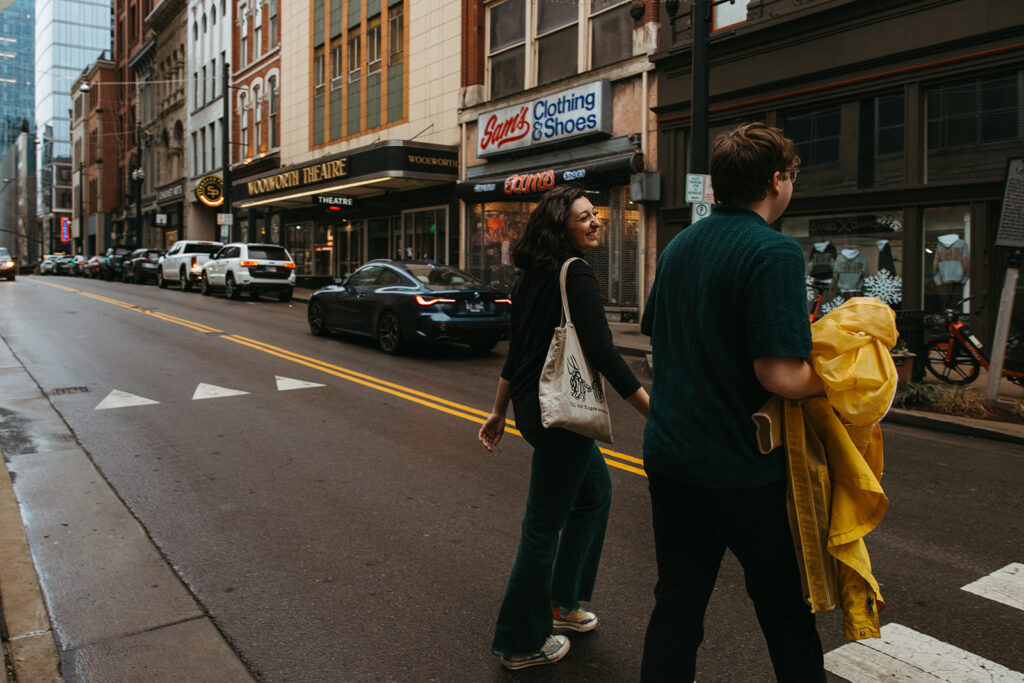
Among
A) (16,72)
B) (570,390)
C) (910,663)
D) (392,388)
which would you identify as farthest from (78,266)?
(16,72)

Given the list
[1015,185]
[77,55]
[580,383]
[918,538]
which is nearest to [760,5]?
[1015,185]

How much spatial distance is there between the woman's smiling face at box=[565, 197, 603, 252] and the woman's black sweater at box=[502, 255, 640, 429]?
0.31ft

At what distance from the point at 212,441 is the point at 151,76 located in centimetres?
5856

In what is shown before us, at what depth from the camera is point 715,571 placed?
2.39 m

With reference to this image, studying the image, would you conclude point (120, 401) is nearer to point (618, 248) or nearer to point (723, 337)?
point (723, 337)

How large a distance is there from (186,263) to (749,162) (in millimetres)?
28755

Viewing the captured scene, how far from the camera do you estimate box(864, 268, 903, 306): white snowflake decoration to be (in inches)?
521

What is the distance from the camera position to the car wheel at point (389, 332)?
12.6 meters

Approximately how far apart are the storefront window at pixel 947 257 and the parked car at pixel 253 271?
17.9m

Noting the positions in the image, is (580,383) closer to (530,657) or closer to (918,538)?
(530,657)

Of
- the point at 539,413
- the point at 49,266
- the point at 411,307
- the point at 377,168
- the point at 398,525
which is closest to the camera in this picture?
the point at 539,413

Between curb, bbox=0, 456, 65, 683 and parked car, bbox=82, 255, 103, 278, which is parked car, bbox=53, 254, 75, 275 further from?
curb, bbox=0, 456, 65, 683

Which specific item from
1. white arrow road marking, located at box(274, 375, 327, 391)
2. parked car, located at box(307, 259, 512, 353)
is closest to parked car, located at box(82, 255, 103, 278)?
parked car, located at box(307, 259, 512, 353)

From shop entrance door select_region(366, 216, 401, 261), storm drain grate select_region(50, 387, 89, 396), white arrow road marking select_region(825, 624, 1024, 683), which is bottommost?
white arrow road marking select_region(825, 624, 1024, 683)
